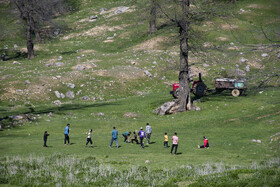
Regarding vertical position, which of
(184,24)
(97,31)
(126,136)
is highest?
(184,24)

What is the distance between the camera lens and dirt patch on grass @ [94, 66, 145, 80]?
61.0 metres

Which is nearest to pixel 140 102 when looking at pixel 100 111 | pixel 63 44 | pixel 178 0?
pixel 100 111

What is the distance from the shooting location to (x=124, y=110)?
4812cm

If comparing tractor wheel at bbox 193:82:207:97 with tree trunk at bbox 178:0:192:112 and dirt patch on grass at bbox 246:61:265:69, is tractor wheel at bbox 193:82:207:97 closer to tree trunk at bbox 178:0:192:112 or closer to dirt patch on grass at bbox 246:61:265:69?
tree trunk at bbox 178:0:192:112

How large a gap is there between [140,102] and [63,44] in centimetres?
3861

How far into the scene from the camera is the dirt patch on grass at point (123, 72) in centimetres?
A: 6100

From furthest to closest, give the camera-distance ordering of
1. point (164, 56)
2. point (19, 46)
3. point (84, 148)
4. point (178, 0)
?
point (19, 46) < point (164, 56) < point (178, 0) < point (84, 148)

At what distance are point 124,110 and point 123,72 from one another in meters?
15.4

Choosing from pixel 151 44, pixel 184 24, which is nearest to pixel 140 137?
pixel 184 24

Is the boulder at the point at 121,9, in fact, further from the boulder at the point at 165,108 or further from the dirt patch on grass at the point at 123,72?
the boulder at the point at 165,108

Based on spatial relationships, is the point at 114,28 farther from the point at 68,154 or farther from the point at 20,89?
the point at 68,154

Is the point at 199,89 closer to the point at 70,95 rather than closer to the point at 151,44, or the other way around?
the point at 70,95

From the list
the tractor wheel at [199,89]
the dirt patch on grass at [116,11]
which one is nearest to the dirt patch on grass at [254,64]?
the tractor wheel at [199,89]

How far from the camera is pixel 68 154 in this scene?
2681cm
